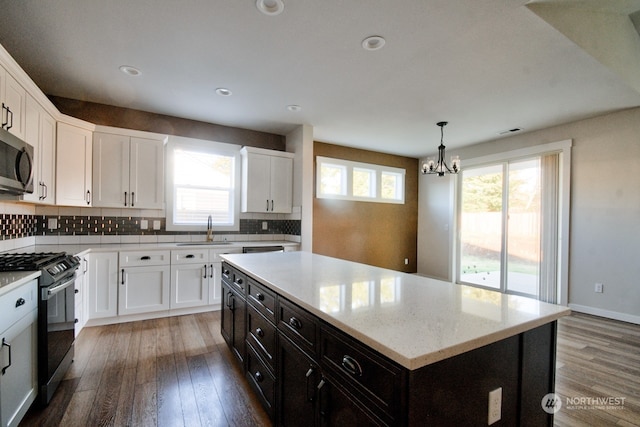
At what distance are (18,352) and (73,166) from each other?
2.29 m

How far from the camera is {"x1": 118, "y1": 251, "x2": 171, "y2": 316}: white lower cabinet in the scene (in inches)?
129

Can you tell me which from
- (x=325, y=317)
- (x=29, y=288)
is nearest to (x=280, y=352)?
(x=325, y=317)

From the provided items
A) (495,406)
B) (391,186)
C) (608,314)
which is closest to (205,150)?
(391,186)

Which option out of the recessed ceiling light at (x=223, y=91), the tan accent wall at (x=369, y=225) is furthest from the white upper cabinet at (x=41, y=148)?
the tan accent wall at (x=369, y=225)

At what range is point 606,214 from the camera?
3.85 m

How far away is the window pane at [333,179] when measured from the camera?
18.0ft

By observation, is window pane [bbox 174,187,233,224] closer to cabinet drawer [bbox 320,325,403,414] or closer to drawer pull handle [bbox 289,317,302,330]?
drawer pull handle [bbox 289,317,302,330]

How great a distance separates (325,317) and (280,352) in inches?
22.9

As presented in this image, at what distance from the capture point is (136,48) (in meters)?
2.47

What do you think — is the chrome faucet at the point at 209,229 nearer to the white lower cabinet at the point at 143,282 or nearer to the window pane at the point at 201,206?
the window pane at the point at 201,206

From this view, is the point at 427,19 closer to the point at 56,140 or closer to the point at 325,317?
the point at 325,317

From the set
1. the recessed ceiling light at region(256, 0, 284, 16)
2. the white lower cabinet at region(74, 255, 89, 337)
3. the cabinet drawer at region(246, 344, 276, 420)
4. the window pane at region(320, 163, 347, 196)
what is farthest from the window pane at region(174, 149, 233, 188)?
the cabinet drawer at region(246, 344, 276, 420)

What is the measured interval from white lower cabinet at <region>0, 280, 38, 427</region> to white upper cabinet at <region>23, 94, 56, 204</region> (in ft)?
4.01

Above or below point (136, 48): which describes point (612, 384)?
below
